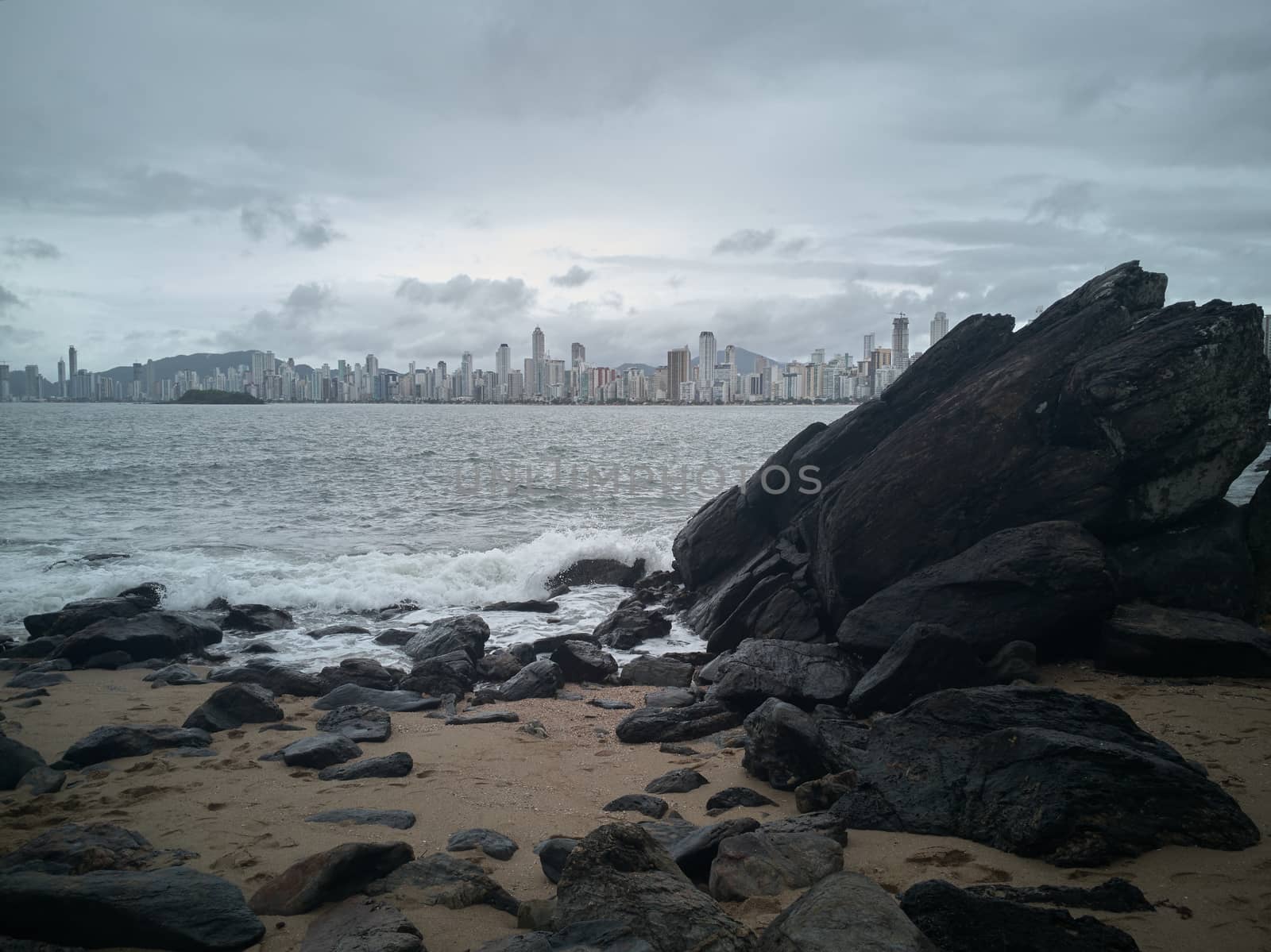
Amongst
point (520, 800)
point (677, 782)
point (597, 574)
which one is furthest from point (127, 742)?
point (597, 574)

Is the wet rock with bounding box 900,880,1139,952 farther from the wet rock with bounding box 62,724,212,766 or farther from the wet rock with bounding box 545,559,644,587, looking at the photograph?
the wet rock with bounding box 545,559,644,587

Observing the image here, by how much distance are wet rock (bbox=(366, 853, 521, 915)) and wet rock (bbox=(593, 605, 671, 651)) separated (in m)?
8.98

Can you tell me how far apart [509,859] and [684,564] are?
38.0 ft

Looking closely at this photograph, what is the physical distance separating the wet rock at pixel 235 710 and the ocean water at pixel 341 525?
341cm

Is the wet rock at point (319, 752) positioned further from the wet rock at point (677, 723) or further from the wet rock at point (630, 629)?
the wet rock at point (630, 629)

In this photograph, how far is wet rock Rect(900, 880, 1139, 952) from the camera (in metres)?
3.83

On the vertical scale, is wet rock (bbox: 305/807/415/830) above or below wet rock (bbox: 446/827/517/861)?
below

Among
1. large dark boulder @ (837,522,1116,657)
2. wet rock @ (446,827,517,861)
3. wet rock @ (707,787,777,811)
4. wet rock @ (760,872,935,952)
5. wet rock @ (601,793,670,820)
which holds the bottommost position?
wet rock @ (601,793,670,820)

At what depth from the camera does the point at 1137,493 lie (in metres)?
10.8

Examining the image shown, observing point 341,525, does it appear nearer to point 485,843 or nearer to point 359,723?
point 359,723

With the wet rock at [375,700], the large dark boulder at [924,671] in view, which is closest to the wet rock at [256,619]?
the wet rock at [375,700]

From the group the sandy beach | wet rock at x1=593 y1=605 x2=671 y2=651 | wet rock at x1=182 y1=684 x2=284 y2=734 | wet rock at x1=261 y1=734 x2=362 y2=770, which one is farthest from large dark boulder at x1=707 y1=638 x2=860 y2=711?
wet rock at x1=182 y1=684 x2=284 y2=734

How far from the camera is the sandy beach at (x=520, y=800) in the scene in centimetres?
467

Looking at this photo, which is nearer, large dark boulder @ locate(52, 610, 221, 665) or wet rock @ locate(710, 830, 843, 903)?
wet rock @ locate(710, 830, 843, 903)
